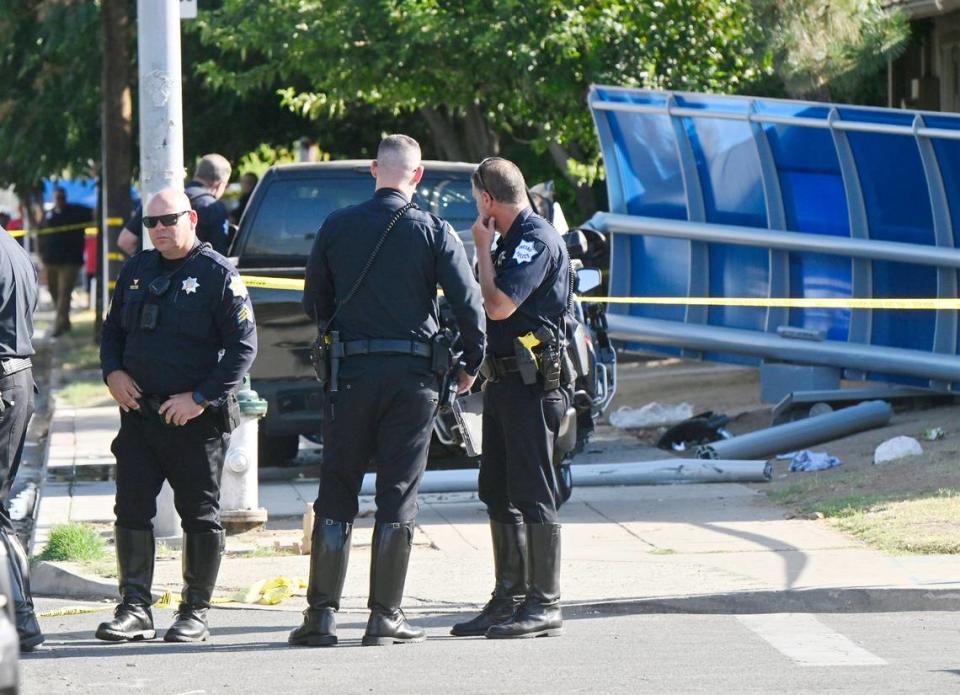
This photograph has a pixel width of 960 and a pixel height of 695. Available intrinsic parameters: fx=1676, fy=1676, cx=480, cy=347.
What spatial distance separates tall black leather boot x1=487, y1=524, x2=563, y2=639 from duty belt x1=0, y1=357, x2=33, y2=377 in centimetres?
209

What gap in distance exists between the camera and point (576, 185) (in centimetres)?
1827

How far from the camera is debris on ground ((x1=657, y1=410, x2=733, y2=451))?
12023 millimetres

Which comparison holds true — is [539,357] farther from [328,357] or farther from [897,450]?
[897,450]

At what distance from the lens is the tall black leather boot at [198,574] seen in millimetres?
6664

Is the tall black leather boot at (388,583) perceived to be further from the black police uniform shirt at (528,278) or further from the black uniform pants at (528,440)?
the black police uniform shirt at (528,278)

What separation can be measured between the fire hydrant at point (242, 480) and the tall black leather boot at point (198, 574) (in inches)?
84.1

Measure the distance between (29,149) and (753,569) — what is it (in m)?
16.0

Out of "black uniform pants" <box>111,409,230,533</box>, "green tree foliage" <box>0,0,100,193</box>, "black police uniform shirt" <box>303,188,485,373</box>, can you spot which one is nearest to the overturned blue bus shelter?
"black police uniform shirt" <box>303,188,485,373</box>

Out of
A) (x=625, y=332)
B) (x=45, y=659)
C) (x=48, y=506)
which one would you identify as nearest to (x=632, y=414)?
(x=625, y=332)

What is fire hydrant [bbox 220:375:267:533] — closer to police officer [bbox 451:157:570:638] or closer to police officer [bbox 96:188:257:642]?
police officer [bbox 96:188:257:642]

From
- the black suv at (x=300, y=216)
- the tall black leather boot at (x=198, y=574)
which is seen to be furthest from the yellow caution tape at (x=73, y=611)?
the black suv at (x=300, y=216)

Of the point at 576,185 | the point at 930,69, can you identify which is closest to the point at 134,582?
the point at 576,185

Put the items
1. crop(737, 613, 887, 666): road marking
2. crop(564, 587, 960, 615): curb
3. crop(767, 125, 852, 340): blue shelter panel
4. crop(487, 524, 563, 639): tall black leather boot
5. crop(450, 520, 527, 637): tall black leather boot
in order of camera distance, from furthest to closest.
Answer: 1. crop(767, 125, 852, 340): blue shelter panel
2. crop(564, 587, 960, 615): curb
3. crop(450, 520, 527, 637): tall black leather boot
4. crop(487, 524, 563, 639): tall black leather boot
5. crop(737, 613, 887, 666): road marking

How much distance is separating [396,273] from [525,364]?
618 mm
